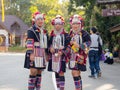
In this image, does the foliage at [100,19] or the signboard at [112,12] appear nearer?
the signboard at [112,12]

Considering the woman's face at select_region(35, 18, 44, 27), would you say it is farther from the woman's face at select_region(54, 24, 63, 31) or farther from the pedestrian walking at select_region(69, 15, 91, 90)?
the pedestrian walking at select_region(69, 15, 91, 90)

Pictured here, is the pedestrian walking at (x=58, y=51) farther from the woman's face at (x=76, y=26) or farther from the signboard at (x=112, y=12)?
the signboard at (x=112, y=12)

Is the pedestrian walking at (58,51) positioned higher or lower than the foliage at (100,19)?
lower

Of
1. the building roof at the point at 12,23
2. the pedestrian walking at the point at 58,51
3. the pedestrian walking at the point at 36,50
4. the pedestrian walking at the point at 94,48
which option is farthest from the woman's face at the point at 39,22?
the building roof at the point at 12,23

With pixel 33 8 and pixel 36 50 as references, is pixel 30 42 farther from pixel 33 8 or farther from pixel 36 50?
pixel 33 8

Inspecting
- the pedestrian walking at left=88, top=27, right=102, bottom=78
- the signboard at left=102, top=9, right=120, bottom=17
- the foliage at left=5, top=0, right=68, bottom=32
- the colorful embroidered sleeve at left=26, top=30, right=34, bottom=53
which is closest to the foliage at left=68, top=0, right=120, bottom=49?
the signboard at left=102, top=9, right=120, bottom=17

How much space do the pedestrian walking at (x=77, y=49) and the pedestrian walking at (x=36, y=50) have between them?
0.59 metres

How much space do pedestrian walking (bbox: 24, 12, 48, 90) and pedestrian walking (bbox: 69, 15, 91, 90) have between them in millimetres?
587

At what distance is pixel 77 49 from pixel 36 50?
86cm

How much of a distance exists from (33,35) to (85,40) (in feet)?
3.68

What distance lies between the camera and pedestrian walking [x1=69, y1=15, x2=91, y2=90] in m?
8.52

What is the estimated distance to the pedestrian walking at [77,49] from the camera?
336 inches

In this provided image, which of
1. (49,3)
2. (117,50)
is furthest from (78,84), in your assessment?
(49,3)

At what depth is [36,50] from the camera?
27.8 feet
